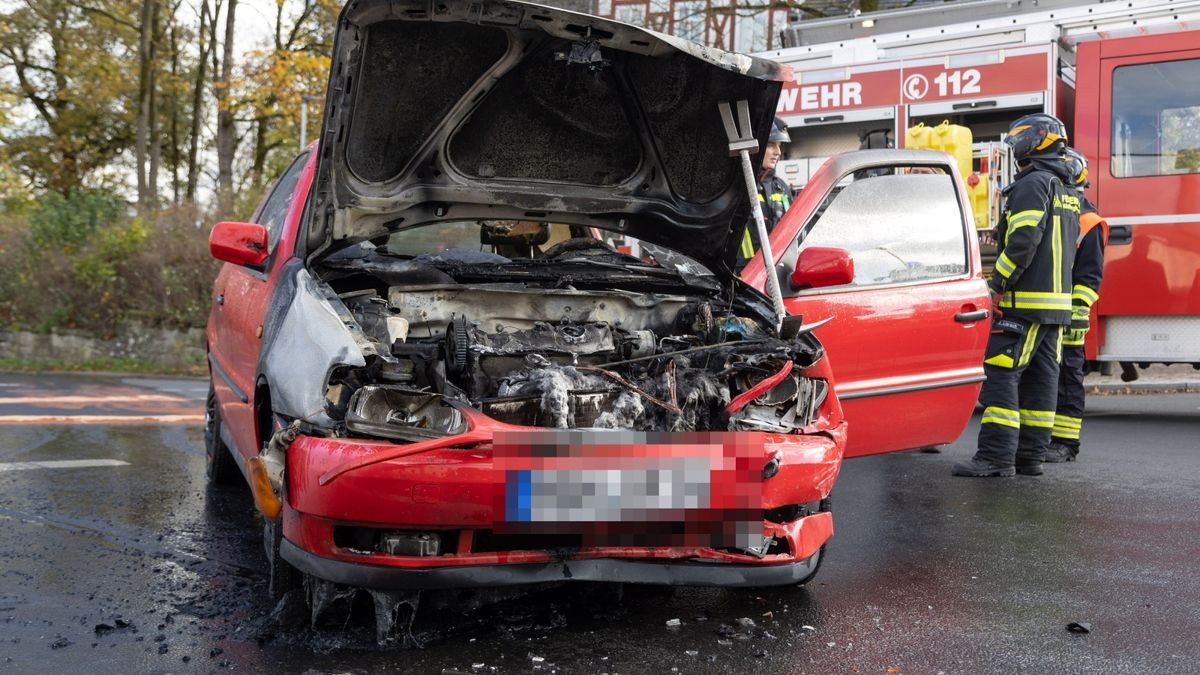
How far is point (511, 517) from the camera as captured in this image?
2.98 m

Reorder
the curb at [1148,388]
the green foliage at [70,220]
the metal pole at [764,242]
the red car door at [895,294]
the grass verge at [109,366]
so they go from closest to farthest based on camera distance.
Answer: the metal pole at [764,242] → the red car door at [895,294] → the curb at [1148,388] → the grass verge at [109,366] → the green foliage at [70,220]

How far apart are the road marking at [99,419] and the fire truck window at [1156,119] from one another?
7669 mm

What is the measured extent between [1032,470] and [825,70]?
4400 mm

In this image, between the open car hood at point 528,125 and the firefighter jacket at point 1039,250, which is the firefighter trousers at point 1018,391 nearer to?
the firefighter jacket at point 1039,250

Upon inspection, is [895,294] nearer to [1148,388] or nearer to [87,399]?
[1148,388]

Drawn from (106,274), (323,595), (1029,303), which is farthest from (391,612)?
(106,274)

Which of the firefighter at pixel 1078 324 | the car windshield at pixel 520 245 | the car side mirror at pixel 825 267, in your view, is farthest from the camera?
the firefighter at pixel 1078 324

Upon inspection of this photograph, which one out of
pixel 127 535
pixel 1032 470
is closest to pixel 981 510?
pixel 1032 470

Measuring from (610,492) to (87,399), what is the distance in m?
8.48

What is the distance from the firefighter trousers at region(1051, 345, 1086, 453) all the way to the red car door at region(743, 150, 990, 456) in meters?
2.04

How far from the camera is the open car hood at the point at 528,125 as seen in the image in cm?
370

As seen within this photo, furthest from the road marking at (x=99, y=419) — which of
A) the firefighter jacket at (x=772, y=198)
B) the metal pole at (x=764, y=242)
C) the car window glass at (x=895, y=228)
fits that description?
the metal pole at (x=764, y=242)

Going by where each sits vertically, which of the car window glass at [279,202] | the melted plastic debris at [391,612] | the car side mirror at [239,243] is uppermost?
the car window glass at [279,202]

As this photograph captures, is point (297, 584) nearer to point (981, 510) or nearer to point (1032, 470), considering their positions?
point (981, 510)
